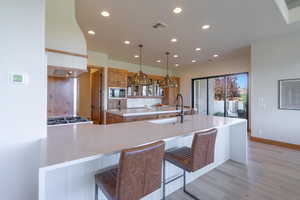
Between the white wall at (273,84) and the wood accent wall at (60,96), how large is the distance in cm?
493

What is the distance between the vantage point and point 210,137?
1.58 m

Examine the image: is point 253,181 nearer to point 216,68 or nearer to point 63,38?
point 63,38

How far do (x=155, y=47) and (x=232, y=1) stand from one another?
2425 millimetres

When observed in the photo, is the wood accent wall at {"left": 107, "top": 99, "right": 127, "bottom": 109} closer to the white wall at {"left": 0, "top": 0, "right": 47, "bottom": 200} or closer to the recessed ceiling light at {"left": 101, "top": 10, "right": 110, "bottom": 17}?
the recessed ceiling light at {"left": 101, "top": 10, "right": 110, "bottom": 17}

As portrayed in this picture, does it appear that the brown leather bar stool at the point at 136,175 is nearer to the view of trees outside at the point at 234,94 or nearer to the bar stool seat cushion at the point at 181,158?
the bar stool seat cushion at the point at 181,158

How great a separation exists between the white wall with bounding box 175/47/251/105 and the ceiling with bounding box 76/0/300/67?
1243 millimetres

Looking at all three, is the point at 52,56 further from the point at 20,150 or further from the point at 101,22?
the point at 101,22

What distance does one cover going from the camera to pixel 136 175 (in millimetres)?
1023

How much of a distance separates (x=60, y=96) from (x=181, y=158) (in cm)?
273

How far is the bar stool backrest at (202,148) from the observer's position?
4.81 ft

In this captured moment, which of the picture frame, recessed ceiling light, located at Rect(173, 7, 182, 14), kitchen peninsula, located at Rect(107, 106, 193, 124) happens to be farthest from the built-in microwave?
the picture frame

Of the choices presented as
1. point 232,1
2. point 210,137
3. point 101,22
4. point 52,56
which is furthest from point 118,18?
point 210,137

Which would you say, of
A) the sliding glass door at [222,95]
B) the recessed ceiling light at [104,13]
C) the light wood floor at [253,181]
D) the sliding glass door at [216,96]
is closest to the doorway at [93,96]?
the recessed ceiling light at [104,13]

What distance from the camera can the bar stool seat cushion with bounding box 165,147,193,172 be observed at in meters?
1.54
